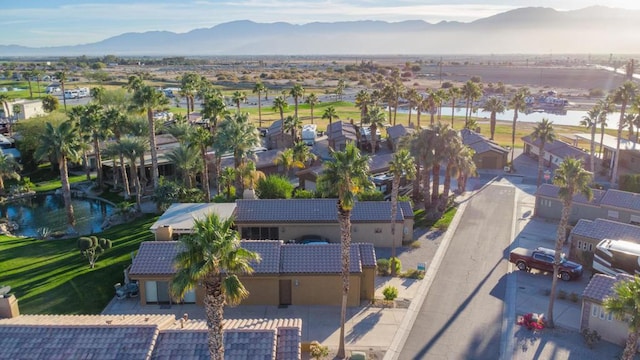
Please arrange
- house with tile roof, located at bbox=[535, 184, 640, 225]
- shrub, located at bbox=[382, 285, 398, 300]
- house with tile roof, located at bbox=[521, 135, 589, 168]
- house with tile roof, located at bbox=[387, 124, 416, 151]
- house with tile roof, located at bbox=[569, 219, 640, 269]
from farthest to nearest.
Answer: house with tile roof, located at bbox=[387, 124, 416, 151] → house with tile roof, located at bbox=[521, 135, 589, 168] → house with tile roof, located at bbox=[535, 184, 640, 225] → house with tile roof, located at bbox=[569, 219, 640, 269] → shrub, located at bbox=[382, 285, 398, 300]

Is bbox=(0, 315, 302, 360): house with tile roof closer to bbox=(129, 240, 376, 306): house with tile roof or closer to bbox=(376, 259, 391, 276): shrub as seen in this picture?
bbox=(129, 240, 376, 306): house with tile roof

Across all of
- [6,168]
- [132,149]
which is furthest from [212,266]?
[6,168]

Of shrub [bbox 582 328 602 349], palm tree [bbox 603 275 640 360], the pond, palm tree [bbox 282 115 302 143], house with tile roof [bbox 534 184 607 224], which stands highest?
palm tree [bbox 282 115 302 143]

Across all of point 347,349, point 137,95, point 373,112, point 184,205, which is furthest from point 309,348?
point 373,112

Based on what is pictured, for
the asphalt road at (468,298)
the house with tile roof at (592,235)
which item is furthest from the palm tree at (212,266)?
the house with tile roof at (592,235)

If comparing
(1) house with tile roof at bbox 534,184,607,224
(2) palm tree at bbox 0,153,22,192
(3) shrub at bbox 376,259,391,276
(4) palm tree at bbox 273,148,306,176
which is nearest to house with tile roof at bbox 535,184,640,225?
(1) house with tile roof at bbox 534,184,607,224

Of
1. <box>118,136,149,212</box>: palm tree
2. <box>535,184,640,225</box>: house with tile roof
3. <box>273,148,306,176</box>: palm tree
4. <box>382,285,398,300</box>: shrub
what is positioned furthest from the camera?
<box>273,148,306,176</box>: palm tree

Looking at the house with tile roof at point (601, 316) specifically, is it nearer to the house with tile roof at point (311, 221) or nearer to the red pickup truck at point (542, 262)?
the red pickup truck at point (542, 262)

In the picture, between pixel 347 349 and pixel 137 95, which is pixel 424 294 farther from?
pixel 137 95

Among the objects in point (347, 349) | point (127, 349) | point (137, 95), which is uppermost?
point (137, 95)
